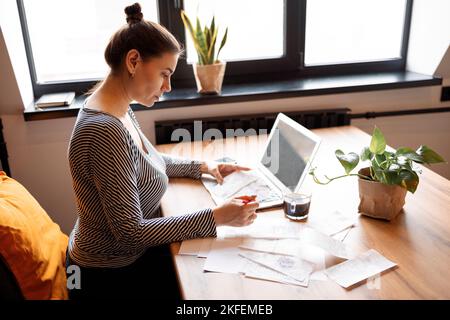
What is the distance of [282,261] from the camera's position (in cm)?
110

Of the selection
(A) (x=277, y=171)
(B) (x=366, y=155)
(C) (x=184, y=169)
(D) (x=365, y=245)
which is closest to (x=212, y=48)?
(C) (x=184, y=169)

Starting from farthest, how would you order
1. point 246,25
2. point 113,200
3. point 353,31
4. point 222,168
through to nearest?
point 353,31
point 246,25
point 222,168
point 113,200

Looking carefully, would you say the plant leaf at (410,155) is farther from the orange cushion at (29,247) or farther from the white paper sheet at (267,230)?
the orange cushion at (29,247)

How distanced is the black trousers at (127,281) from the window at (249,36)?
1.13m

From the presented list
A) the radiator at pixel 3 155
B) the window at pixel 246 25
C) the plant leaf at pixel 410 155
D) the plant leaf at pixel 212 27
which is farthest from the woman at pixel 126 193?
the window at pixel 246 25

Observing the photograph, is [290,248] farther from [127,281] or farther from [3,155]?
[3,155]

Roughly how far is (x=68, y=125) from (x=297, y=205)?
1.26m

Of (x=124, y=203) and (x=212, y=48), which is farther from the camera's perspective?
(x=212, y=48)

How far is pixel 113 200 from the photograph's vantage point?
114 centimetres

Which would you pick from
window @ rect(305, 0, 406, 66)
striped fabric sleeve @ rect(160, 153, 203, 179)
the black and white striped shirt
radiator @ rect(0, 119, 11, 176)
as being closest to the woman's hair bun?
the black and white striped shirt

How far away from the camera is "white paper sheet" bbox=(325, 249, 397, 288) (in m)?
1.02
